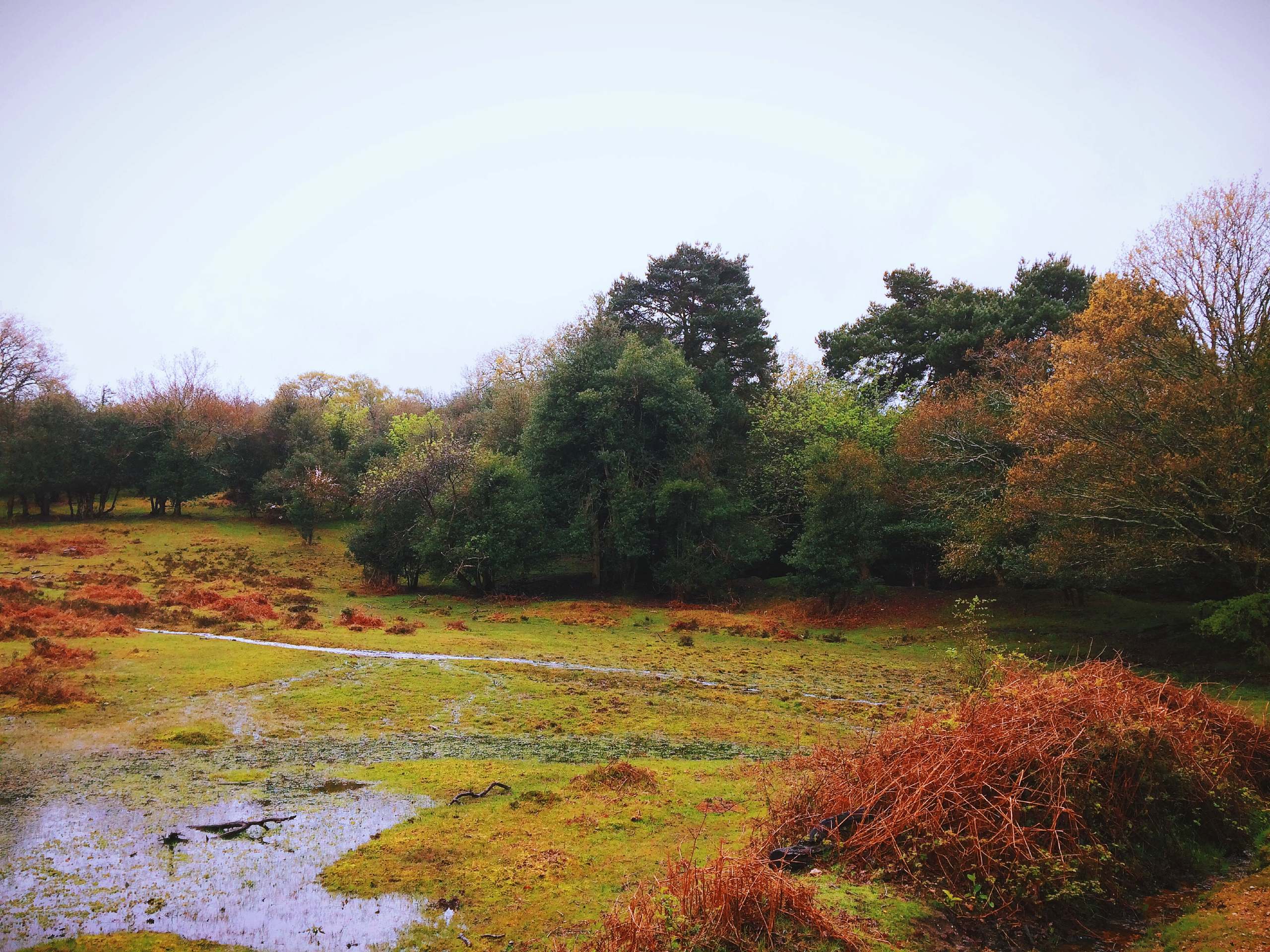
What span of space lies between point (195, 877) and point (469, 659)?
543 inches

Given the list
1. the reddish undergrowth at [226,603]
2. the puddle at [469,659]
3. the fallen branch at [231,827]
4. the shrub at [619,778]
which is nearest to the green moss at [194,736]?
the fallen branch at [231,827]

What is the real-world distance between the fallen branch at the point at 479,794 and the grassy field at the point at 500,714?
0.20 metres

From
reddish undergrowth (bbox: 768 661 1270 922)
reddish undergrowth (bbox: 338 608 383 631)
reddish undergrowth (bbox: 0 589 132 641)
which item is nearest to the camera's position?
reddish undergrowth (bbox: 768 661 1270 922)

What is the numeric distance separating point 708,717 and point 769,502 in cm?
2760

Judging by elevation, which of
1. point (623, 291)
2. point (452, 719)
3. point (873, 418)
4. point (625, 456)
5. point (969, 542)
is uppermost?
point (623, 291)

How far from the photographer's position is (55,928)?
655cm

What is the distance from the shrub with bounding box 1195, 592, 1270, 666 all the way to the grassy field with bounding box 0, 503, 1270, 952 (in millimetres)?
1739

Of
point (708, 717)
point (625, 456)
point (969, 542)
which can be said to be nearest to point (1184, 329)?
point (969, 542)

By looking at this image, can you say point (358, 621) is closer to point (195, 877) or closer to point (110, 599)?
point (110, 599)

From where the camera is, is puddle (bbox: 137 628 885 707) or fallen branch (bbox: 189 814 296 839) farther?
puddle (bbox: 137 628 885 707)

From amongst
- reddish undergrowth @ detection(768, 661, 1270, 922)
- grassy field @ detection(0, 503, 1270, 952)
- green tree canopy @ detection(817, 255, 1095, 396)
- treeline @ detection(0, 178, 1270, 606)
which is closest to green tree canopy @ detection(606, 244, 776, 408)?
treeline @ detection(0, 178, 1270, 606)

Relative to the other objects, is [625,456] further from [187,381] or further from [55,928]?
[187,381]

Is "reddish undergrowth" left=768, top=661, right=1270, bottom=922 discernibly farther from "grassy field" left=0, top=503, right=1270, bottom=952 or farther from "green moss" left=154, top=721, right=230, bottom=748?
"green moss" left=154, top=721, right=230, bottom=748

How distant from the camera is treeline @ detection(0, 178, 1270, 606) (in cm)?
2045
